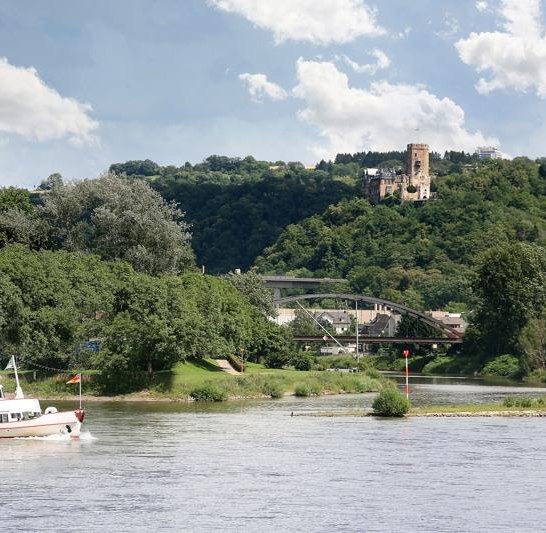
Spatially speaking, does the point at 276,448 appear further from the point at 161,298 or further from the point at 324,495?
the point at 161,298

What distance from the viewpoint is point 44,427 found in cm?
7075

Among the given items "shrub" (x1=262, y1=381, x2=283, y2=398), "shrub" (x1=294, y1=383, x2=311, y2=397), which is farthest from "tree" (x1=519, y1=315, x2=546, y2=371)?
"shrub" (x1=262, y1=381, x2=283, y2=398)

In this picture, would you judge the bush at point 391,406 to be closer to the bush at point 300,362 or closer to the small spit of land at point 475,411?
the small spit of land at point 475,411

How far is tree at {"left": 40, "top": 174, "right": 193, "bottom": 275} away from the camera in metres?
132

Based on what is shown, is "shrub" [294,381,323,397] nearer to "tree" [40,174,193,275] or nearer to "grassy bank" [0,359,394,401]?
"grassy bank" [0,359,394,401]

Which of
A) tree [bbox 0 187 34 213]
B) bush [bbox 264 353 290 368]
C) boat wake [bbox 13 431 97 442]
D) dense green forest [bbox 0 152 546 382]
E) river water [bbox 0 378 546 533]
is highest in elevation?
tree [bbox 0 187 34 213]

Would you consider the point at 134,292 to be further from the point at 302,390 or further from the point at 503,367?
the point at 503,367

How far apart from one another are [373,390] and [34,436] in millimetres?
52791

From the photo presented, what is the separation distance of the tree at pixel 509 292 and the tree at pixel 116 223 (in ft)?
151

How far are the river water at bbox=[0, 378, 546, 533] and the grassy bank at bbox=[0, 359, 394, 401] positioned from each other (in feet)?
54.4

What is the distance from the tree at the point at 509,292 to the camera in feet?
540

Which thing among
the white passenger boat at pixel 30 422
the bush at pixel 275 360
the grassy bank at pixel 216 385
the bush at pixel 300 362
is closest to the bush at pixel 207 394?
the grassy bank at pixel 216 385

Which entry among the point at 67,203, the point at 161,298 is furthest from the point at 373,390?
the point at 67,203

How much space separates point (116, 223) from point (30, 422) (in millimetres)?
63364
